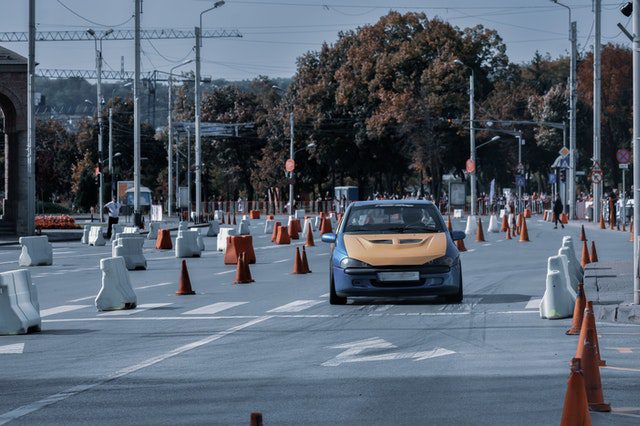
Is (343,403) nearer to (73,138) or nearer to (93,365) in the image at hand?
(93,365)

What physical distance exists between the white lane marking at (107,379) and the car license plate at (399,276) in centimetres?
316

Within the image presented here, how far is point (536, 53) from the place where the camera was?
13550 cm

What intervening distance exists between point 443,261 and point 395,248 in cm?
74

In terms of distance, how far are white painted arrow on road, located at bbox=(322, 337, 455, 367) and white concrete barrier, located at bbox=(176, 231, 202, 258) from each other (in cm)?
2295

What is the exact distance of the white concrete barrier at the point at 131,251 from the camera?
3125 centimetres

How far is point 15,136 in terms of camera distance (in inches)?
2270

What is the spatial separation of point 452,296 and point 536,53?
11797 cm

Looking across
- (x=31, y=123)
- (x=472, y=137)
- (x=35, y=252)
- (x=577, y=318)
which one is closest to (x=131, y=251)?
(x=35, y=252)

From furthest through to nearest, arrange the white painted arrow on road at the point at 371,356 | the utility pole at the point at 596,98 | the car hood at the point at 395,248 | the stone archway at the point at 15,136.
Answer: the utility pole at the point at 596,98, the stone archway at the point at 15,136, the car hood at the point at 395,248, the white painted arrow on road at the point at 371,356

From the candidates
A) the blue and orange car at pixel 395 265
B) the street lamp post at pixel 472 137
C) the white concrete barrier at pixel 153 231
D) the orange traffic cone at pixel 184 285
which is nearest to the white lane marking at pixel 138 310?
the orange traffic cone at pixel 184 285

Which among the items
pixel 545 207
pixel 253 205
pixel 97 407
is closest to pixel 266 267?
pixel 97 407

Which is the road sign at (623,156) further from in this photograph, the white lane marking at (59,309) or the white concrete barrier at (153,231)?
the white lane marking at (59,309)

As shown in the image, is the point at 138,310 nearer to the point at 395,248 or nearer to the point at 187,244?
the point at 395,248

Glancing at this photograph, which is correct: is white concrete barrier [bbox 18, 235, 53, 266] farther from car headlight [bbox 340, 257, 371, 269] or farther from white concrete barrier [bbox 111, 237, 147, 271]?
car headlight [bbox 340, 257, 371, 269]
